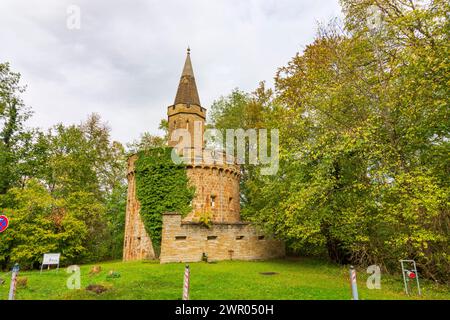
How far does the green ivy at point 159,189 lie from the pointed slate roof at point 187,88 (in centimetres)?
733

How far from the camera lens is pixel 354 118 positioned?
44.6 ft

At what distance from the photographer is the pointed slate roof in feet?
88.1

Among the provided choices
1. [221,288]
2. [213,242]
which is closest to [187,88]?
[213,242]

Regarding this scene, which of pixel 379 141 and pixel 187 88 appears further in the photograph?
pixel 187 88

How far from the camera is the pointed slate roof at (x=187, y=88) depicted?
2684 cm

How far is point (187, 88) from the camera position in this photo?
27.4 metres

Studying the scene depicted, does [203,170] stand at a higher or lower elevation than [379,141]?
higher

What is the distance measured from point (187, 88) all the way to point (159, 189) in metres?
11.5

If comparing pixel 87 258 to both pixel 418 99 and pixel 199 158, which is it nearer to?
pixel 199 158

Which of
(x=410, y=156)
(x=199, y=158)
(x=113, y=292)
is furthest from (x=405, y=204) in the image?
(x=199, y=158)

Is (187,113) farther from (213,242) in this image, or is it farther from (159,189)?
(213,242)

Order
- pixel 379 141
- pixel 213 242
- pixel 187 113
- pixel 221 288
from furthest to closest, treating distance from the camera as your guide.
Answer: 1. pixel 187 113
2. pixel 213 242
3. pixel 379 141
4. pixel 221 288

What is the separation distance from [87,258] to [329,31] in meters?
28.1

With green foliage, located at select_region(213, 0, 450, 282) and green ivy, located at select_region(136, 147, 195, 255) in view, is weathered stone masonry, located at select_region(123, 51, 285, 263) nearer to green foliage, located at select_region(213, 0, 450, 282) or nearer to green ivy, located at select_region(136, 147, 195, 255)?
green ivy, located at select_region(136, 147, 195, 255)
